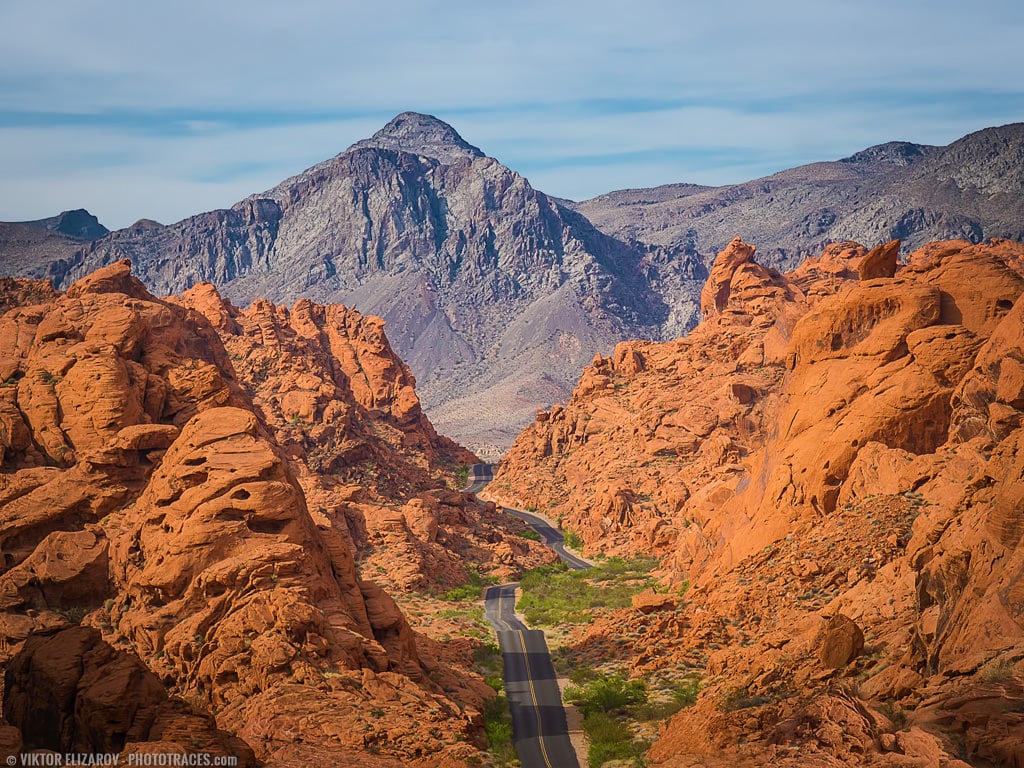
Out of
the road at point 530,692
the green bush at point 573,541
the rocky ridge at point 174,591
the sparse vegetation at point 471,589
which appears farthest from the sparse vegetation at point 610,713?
the green bush at point 573,541

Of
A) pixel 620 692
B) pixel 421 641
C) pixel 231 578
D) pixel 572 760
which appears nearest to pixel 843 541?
pixel 620 692

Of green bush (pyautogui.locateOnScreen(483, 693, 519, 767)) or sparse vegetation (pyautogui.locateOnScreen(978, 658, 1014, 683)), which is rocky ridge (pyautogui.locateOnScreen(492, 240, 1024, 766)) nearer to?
sparse vegetation (pyautogui.locateOnScreen(978, 658, 1014, 683))

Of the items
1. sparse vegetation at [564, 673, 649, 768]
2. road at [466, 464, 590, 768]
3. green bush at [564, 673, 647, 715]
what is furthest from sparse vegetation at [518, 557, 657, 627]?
sparse vegetation at [564, 673, 649, 768]

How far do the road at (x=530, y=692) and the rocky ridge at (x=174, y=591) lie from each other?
2328 millimetres

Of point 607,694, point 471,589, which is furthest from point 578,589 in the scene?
point 607,694

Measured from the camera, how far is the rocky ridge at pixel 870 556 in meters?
25.9

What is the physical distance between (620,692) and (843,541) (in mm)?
10327

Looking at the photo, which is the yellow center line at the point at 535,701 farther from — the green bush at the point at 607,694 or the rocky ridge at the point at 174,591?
the rocky ridge at the point at 174,591

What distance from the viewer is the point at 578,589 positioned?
7212 cm

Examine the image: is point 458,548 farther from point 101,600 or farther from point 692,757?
point 692,757

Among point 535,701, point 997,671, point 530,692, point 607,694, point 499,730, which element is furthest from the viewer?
point 530,692

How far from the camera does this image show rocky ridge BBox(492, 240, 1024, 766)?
25938mm

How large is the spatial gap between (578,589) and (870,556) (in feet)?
110

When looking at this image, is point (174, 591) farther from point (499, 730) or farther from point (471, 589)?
point (471, 589)
